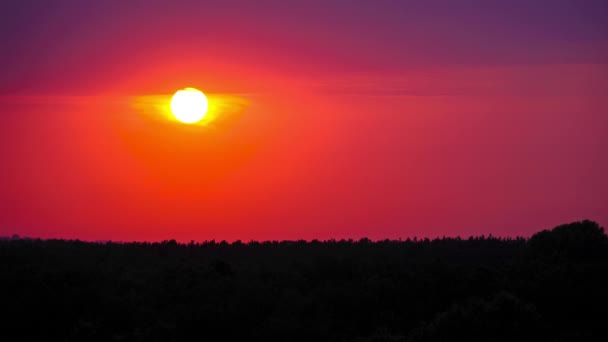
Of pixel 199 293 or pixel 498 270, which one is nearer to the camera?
pixel 199 293

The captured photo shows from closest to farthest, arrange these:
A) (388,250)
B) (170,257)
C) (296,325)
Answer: (296,325) < (170,257) < (388,250)

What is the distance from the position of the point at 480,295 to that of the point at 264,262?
12.8m

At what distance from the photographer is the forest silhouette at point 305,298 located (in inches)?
1250

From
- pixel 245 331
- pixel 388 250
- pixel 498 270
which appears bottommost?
pixel 245 331

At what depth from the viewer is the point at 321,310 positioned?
34.2 meters

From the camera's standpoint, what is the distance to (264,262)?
44469 millimetres

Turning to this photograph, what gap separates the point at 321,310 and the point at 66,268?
492 inches

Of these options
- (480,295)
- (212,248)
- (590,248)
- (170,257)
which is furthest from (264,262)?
(590,248)

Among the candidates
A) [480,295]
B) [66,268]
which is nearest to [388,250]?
[480,295]

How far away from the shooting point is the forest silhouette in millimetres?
31750

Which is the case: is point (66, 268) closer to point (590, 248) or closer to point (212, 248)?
point (212, 248)

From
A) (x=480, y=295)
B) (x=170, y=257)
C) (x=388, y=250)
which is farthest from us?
(x=388, y=250)

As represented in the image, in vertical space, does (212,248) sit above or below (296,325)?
above

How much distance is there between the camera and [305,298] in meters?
35.8
